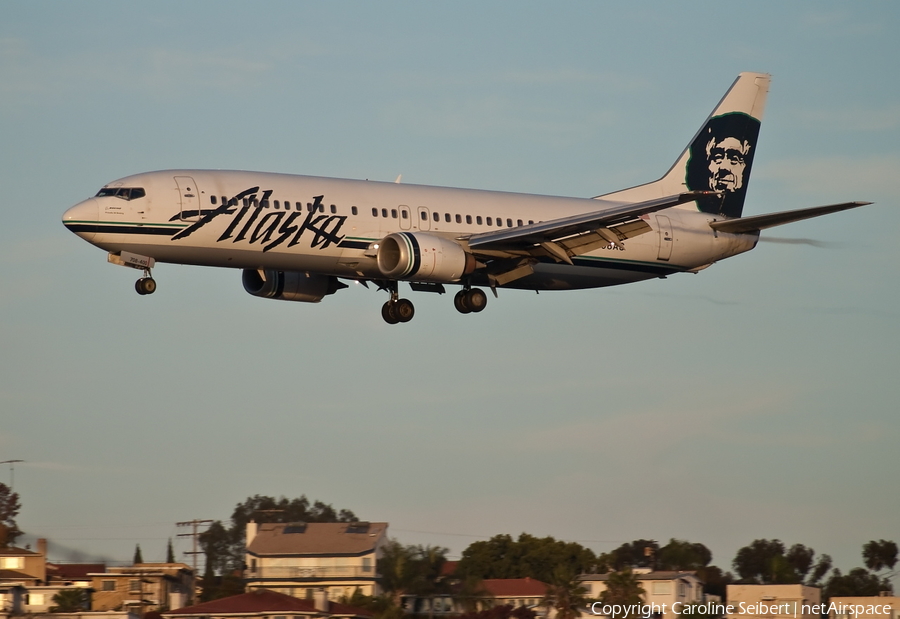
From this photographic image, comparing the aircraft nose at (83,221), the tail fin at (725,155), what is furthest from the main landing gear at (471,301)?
the aircraft nose at (83,221)

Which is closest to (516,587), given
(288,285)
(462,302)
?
(462,302)

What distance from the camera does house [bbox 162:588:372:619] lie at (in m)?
64.6

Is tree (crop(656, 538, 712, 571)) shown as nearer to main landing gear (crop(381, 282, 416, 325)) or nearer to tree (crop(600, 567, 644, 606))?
tree (crop(600, 567, 644, 606))

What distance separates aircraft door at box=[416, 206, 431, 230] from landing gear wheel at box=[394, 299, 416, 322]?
391 centimetres

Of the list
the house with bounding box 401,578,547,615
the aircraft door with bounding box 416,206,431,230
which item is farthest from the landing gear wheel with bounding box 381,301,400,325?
the house with bounding box 401,578,547,615

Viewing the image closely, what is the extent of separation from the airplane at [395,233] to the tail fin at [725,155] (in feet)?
4.56

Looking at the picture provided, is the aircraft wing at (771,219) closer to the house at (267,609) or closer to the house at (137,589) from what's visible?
the house at (267,609)

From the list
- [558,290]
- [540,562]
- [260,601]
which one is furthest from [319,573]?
[558,290]

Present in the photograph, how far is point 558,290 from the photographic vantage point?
163 ft

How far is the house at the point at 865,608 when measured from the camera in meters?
76.6

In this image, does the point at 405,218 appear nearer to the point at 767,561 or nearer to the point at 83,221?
the point at 83,221

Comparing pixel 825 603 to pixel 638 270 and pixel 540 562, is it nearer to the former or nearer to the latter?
pixel 540 562

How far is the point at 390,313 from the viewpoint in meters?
48.1

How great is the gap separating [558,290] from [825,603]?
5011 centimetres
